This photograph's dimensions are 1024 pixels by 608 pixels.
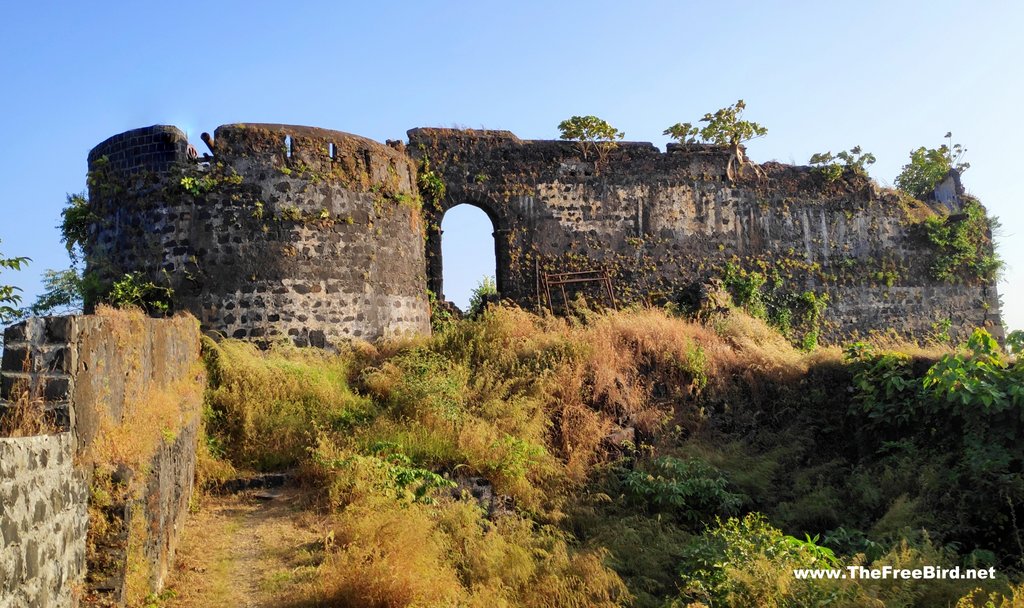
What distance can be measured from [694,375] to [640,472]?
9.48 ft

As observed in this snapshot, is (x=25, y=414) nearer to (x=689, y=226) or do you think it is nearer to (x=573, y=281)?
(x=573, y=281)

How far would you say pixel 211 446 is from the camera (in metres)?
9.38

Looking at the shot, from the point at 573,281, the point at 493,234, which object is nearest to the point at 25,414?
the point at 493,234

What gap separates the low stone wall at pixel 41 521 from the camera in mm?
3740

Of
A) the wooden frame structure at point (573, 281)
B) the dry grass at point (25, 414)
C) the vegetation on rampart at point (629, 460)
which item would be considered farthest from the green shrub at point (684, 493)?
the wooden frame structure at point (573, 281)

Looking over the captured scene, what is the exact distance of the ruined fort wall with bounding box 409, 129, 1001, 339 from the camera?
1652cm

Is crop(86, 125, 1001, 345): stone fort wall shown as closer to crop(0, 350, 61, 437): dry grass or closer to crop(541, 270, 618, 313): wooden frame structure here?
crop(541, 270, 618, 313): wooden frame structure

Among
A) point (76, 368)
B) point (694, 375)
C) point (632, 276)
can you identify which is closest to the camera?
point (76, 368)

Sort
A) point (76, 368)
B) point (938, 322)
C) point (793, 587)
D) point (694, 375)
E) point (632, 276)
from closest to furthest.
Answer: point (76, 368) → point (793, 587) → point (694, 375) → point (632, 276) → point (938, 322)

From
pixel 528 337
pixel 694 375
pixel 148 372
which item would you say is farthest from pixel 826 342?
pixel 148 372

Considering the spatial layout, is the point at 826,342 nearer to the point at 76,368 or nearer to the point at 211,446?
the point at 211,446

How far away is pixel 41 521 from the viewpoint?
412cm

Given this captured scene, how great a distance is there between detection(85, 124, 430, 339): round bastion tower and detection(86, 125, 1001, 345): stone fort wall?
0.02 meters

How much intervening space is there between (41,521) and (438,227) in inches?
475
